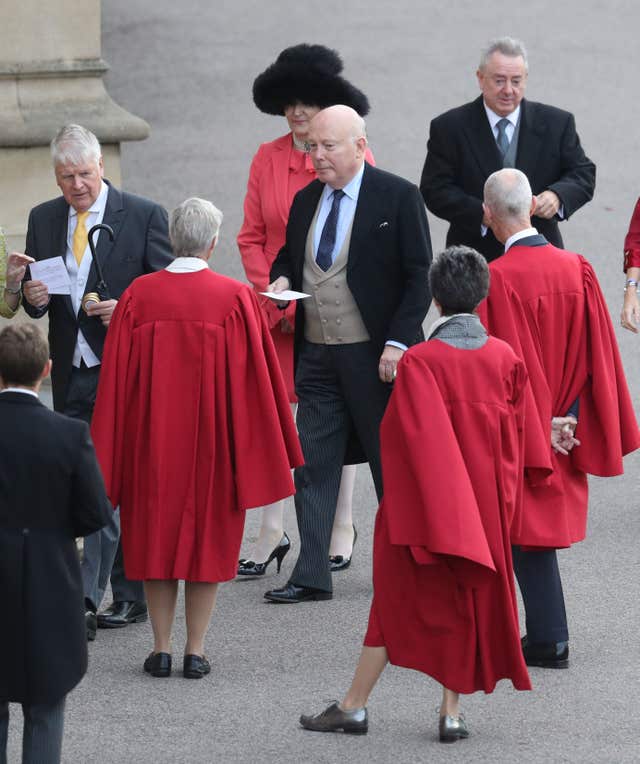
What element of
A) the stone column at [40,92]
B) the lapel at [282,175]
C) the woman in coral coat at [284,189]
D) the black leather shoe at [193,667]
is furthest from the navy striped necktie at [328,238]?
the stone column at [40,92]

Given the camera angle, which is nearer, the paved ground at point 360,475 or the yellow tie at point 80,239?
the paved ground at point 360,475

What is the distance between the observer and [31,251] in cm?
697

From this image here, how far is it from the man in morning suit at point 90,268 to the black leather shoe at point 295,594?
21.9 inches

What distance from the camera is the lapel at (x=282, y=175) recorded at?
A: 7801 mm

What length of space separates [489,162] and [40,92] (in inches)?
166

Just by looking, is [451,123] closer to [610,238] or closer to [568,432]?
[568,432]

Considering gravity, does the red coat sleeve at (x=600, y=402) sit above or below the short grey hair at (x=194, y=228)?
below

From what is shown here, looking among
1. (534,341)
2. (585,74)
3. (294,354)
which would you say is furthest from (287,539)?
(585,74)

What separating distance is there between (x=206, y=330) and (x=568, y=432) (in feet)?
4.43

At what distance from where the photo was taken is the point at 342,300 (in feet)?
23.3

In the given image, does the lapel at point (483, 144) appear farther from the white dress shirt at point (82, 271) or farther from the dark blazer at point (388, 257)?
the white dress shirt at point (82, 271)

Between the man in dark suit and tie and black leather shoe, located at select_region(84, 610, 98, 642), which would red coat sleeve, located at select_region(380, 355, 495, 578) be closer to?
the man in dark suit and tie

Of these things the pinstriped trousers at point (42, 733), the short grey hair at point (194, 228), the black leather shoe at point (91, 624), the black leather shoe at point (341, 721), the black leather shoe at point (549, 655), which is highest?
the short grey hair at point (194, 228)

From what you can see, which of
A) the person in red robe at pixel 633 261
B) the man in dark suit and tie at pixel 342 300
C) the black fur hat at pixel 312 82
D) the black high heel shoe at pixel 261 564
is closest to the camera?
the man in dark suit and tie at pixel 342 300
